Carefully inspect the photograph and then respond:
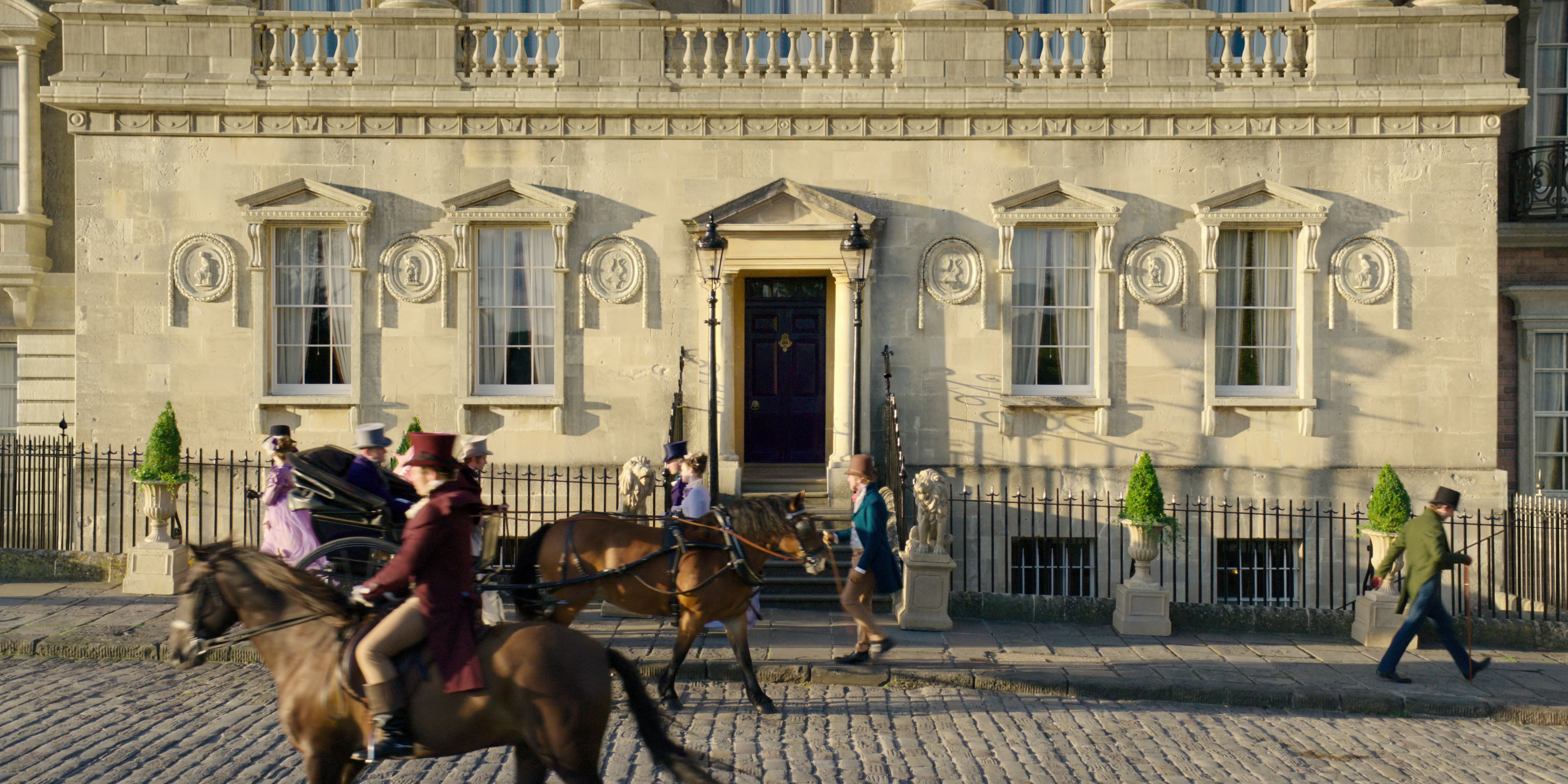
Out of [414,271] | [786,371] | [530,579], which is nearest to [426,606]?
[530,579]

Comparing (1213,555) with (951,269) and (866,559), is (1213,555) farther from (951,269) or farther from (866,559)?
(866,559)

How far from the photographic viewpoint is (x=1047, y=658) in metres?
10.2

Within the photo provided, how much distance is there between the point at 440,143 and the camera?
13.9 metres

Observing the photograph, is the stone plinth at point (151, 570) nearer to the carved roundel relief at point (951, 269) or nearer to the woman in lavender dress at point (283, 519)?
the woman in lavender dress at point (283, 519)

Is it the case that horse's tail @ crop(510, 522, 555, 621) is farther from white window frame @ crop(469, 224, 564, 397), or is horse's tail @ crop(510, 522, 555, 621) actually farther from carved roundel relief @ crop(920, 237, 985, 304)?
carved roundel relief @ crop(920, 237, 985, 304)

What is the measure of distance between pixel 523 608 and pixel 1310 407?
34.1ft

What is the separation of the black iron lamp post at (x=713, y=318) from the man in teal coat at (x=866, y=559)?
116 inches

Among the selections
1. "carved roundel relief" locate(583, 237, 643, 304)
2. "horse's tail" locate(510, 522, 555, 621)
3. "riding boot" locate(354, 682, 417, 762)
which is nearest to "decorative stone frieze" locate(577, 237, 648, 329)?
"carved roundel relief" locate(583, 237, 643, 304)

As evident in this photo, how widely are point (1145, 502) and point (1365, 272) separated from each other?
497cm

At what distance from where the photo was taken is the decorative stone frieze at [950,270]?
548 inches

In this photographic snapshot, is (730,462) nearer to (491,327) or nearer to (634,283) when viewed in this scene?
(634,283)

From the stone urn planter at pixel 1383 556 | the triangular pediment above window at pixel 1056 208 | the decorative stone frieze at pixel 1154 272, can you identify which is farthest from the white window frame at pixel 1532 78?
the stone urn planter at pixel 1383 556

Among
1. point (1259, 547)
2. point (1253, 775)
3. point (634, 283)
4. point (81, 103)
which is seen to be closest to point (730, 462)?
point (634, 283)

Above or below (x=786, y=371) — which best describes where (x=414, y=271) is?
above
